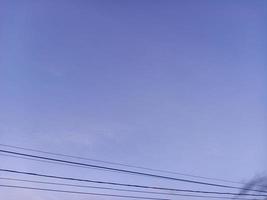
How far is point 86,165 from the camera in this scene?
20109 mm

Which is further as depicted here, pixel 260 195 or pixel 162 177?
pixel 260 195

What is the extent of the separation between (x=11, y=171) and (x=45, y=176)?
1.26m

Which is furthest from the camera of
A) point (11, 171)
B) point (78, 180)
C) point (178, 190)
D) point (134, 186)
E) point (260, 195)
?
point (260, 195)

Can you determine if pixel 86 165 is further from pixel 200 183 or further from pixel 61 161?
pixel 200 183

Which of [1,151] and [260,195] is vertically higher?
[260,195]

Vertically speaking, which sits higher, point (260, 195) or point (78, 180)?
point (260, 195)

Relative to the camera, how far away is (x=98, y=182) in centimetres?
2002

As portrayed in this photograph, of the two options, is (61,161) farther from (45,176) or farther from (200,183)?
(200,183)

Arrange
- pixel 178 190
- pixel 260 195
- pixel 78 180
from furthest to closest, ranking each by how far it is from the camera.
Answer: pixel 260 195, pixel 178 190, pixel 78 180

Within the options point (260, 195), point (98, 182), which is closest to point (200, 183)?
point (260, 195)

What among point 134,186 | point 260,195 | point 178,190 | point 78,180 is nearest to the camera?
point 78,180

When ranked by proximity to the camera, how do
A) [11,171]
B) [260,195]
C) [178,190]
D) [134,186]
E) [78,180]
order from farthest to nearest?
[260,195], [178,190], [134,186], [78,180], [11,171]

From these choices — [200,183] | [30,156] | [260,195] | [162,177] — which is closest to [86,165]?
[30,156]

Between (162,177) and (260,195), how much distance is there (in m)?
6.16
